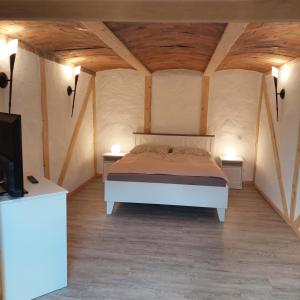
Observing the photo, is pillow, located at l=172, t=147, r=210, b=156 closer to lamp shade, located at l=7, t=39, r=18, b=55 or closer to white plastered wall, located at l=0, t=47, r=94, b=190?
white plastered wall, located at l=0, t=47, r=94, b=190

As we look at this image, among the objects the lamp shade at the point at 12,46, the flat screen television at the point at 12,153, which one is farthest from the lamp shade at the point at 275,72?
the flat screen television at the point at 12,153

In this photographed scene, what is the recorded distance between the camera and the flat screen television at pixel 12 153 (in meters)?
1.91

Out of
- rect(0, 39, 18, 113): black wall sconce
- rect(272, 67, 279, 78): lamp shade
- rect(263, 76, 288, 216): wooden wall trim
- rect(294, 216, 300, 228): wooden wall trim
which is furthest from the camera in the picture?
rect(272, 67, 279, 78): lamp shade

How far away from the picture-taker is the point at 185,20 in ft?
6.62

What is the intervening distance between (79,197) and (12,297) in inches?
101

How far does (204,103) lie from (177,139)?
0.89 m

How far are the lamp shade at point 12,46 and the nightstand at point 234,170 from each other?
152 inches

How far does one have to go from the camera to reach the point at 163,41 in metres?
3.12

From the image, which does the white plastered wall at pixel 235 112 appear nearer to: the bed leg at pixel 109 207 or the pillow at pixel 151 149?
the pillow at pixel 151 149

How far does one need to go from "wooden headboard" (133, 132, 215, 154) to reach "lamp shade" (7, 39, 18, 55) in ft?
10.3

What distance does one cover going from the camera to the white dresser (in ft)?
6.57

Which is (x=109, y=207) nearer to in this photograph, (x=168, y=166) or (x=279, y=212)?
(x=168, y=166)

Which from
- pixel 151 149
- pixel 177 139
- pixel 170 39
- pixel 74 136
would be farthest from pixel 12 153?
pixel 177 139

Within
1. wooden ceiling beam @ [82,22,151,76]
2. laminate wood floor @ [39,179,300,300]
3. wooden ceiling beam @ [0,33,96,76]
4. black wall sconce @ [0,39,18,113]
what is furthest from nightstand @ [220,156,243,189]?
black wall sconce @ [0,39,18,113]
